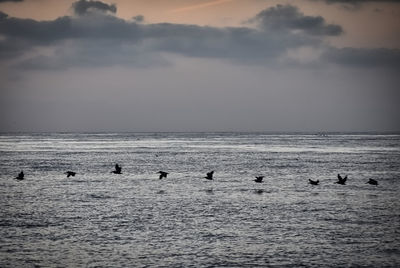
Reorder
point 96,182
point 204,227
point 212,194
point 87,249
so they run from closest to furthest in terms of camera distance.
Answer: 1. point 87,249
2. point 204,227
3. point 212,194
4. point 96,182

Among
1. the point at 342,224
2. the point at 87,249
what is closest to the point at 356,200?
the point at 342,224

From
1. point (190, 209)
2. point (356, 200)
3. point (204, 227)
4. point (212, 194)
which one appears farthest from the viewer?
point (212, 194)

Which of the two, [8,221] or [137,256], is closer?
[137,256]

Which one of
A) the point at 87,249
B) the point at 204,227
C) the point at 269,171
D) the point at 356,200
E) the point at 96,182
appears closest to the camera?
the point at 87,249

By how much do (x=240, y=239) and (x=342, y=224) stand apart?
663cm

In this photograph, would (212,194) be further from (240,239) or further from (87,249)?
(87,249)

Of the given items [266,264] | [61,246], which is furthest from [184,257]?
[61,246]

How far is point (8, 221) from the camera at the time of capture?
97.9 ft

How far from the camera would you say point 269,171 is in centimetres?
6156

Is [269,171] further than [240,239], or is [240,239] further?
[269,171]

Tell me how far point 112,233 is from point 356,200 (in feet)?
60.2

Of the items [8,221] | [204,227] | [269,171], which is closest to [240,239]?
[204,227]

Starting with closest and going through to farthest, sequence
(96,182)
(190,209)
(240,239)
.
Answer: (240,239), (190,209), (96,182)

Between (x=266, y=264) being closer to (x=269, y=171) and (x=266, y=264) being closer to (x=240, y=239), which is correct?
(x=240, y=239)
